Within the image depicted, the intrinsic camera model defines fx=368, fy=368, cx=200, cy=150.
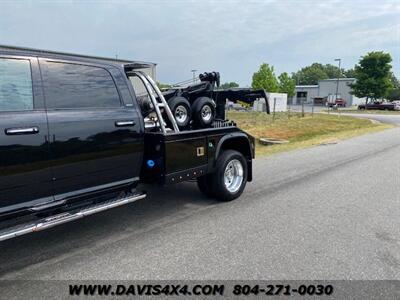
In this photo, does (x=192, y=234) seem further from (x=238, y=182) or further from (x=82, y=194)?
(x=238, y=182)

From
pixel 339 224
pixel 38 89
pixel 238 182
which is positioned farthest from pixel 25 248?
pixel 339 224

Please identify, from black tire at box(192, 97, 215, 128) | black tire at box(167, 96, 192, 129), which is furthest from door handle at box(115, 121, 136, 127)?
black tire at box(192, 97, 215, 128)

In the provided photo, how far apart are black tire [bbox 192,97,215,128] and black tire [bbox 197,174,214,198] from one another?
0.81 meters

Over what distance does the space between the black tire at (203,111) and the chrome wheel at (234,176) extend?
0.79 metres

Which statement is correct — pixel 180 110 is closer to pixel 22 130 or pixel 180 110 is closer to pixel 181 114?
pixel 181 114

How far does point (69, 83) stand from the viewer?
3.79 meters

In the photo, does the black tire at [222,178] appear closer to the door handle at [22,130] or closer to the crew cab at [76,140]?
the crew cab at [76,140]

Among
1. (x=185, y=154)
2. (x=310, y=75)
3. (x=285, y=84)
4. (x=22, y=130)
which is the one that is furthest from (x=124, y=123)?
(x=310, y=75)

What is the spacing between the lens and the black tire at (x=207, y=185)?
571 centimetres

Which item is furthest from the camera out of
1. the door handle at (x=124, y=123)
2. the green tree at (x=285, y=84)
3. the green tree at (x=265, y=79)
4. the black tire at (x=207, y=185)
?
the green tree at (x=285, y=84)

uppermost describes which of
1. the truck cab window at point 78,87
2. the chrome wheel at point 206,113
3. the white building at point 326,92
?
the truck cab window at point 78,87

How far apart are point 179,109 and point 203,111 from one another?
1.66ft

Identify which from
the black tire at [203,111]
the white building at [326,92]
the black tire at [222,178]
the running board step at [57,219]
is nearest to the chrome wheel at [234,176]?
the black tire at [222,178]

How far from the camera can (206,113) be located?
18.6 feet
